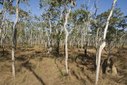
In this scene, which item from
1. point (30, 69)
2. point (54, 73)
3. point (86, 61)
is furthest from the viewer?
point (86, 61)

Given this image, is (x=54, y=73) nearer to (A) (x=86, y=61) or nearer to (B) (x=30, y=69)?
(B) (x=30, y=69)

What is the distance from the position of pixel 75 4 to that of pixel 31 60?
41.6ft

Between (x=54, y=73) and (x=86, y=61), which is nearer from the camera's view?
(x=54, y=73)

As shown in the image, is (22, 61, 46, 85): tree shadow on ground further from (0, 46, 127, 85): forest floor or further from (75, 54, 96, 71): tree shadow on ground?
(75, 54, 96, 71): tree shadow on ground

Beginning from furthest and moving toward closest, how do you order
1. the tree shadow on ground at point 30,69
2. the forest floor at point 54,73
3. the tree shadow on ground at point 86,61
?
1. the tree shadow on ground at point 86,61
2. the tree shadow on ground at point 30,69
3. the forest floor at point 54,73

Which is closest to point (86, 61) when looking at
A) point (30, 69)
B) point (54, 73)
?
point (54, 73)

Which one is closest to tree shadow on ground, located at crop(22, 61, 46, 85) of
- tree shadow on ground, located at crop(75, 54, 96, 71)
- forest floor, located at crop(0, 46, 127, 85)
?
forest floor, located at crop(0, 46, 127, 85)

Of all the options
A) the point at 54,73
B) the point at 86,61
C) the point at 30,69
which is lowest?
the point at 54,73

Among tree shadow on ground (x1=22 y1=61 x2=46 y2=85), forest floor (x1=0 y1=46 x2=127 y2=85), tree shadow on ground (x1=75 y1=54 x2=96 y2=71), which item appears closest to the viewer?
forest floor (x1=0 y1=46 x2=127 y2=85)

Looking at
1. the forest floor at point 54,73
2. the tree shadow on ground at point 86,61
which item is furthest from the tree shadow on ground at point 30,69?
the tree shadow on ground at point 86,61

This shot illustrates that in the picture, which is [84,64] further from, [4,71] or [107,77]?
[4,71]

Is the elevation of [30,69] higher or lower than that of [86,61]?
lower

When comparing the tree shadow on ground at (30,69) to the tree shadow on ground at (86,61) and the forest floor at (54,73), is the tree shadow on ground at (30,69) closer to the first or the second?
the forest floor at (54,73)

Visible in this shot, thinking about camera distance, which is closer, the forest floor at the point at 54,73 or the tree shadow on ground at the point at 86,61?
the forest floor at the point at 54,73
